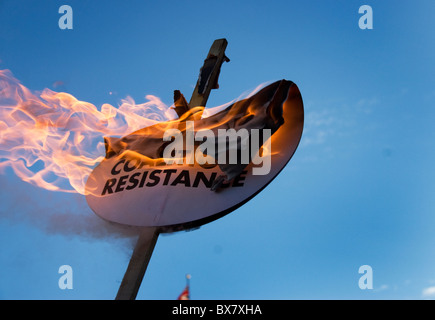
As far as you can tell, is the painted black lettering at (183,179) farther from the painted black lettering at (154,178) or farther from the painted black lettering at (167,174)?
the painted black lettering at (154,178)

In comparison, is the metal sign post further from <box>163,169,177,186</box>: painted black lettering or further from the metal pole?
<box>163,169,177,186</box>: painted black lettering

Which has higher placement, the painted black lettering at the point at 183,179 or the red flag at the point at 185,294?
the painted black lettering at the point at 183,179

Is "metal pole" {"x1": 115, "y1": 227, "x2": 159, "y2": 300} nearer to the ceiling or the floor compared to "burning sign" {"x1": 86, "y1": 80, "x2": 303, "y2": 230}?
nearer to the floor

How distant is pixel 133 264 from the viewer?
5.16 meters

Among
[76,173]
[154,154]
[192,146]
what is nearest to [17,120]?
[76,173]

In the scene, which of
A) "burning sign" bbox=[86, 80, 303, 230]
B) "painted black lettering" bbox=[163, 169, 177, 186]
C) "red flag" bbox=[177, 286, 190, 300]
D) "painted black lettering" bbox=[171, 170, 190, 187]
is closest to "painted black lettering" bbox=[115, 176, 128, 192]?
"burning sign" bbox=[86, 80, 303, 230]

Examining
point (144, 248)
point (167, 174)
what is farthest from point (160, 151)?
point (144, 248)

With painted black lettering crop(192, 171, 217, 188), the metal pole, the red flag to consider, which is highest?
painted black lettering crop(192, 171, 217, 188)

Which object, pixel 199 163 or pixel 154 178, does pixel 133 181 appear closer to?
pixel 154 178

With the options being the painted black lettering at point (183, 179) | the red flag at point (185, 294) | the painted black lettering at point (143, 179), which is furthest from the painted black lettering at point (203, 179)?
the red flag at point (185, 294)

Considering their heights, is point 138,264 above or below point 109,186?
below

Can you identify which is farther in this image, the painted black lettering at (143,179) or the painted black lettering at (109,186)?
the painted black lettering at (109,186)
